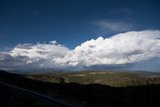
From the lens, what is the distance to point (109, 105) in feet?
62.6

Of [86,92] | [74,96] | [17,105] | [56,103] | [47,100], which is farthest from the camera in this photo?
[86,92]

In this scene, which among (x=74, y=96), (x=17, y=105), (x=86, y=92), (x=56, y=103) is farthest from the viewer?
(x=86, y=92)

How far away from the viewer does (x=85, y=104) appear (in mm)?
19203

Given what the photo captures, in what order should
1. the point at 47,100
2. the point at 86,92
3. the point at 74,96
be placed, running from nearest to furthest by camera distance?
the point at 47,100 < the point at 74,96 < the point at 86,92

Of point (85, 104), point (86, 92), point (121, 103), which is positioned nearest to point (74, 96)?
point (86, 92)

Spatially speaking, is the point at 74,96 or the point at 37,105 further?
the point at 74,96

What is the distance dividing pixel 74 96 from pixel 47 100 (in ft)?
17.1

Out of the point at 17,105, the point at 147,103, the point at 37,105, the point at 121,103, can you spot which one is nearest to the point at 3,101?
the point at 17,105

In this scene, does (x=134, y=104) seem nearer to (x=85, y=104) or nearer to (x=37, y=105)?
(x=85, y=104)

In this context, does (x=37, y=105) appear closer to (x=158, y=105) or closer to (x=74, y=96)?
(x=74, y=96)

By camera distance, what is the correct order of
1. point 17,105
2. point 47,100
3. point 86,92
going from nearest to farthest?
point 17,105 → point 47,100 → point 86,92

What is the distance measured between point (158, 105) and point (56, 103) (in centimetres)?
833

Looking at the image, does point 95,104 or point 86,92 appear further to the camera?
point 86,92

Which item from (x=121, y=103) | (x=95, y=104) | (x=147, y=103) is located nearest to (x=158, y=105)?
(x=147, y=103)
